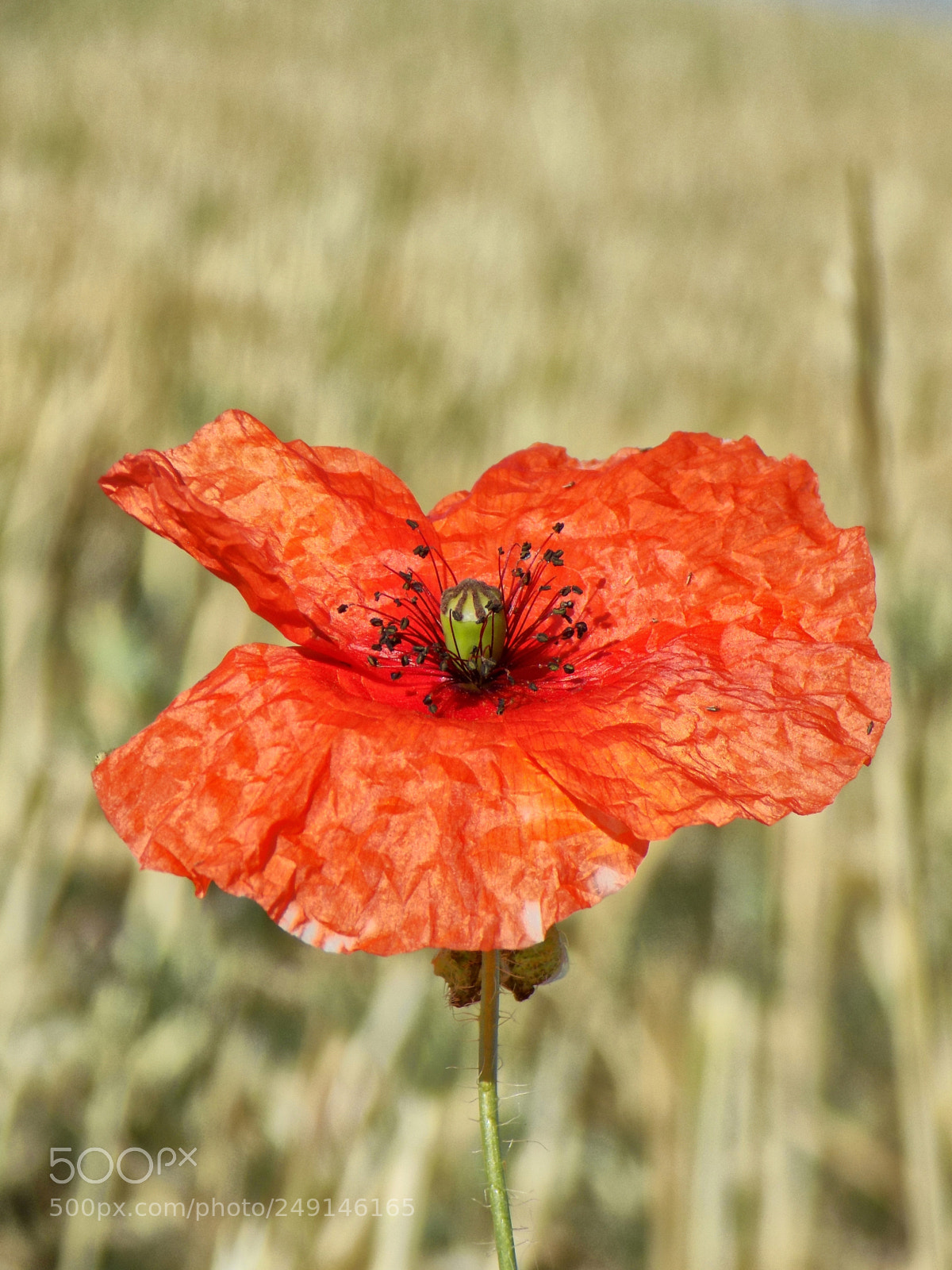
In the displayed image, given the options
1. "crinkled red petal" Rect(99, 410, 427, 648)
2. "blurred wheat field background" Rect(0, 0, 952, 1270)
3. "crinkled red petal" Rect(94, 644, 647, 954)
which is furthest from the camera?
"blurred wheat field background" Rect(0, 0, 952, 1270)

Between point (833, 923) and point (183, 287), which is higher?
point (183, 287)

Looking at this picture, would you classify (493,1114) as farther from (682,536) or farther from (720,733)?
(682,536)

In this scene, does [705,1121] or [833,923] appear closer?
[705,1121]

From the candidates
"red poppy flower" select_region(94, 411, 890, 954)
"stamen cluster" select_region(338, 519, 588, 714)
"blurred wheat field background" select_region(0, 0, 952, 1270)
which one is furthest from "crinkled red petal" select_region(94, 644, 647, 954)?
"blurred wheat field background" select_region(0, 0, 952, 1270)

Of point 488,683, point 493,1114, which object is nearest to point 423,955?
A: point 488,683

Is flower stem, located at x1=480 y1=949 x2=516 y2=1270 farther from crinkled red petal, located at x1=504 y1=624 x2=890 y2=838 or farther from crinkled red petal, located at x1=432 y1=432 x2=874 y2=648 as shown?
crinkled red petal, located at x1=432 y1=432 x2=874 y2=648

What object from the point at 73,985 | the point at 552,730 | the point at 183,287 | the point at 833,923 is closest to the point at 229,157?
the point at 183,287

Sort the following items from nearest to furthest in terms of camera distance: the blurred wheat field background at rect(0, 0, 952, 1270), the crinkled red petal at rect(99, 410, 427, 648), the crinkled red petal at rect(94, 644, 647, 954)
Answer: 1. the crinkled red petal at rect(94, 644, 647, 954)
2. the crinkled red petal at rect(99, 410, 427, 648)
3. the blurred wheat field background at rect(0, 0, 952, 1270)

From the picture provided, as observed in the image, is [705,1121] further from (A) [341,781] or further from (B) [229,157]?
(B) [229,157]

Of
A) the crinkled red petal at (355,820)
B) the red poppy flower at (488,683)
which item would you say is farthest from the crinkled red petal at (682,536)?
the crinkled red petal at (355,820)
